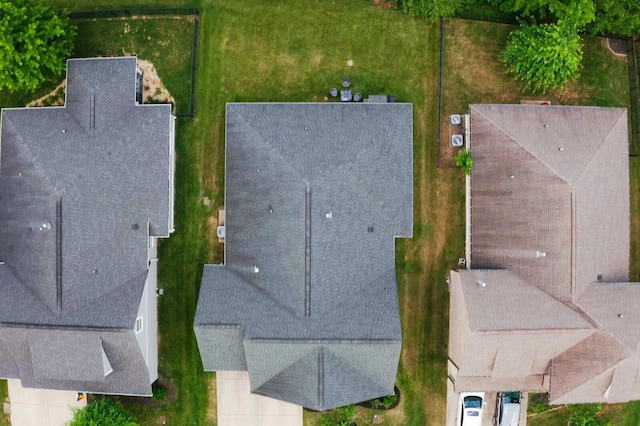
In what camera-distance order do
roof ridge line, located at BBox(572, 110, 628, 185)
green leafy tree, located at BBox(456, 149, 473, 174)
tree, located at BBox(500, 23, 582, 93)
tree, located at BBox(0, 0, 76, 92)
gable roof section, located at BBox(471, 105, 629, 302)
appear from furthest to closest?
1. green leafy tree, located at BBox(456, 149, 473, 174)
2. tree, located at BBox(500, 23, 582, 93)
3. gable roof section, located at BBox(471, 105, 629, 302)
4. roof ridge line, located at BBox(572, 110, 628, 185)
5. tree, located at BBox(0, 0, 76, 92)

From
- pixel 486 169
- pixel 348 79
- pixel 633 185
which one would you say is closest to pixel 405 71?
pixel 348 79

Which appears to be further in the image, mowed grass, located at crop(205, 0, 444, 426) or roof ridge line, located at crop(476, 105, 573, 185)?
mowed grass, located at crop(205, 0, 444, 426)

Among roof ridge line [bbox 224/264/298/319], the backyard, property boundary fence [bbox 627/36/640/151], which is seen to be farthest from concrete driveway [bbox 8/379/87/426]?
property boundary fence [bbox 627/36/640/151]

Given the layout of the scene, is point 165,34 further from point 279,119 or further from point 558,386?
point 558,386

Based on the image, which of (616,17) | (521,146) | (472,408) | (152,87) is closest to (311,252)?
(521,146)

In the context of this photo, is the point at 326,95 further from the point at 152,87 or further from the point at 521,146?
the point at 521,146

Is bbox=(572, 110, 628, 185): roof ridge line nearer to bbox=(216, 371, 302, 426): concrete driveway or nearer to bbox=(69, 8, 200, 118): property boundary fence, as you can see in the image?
bbox=(216, 371, 302, 426): concrete driveway
